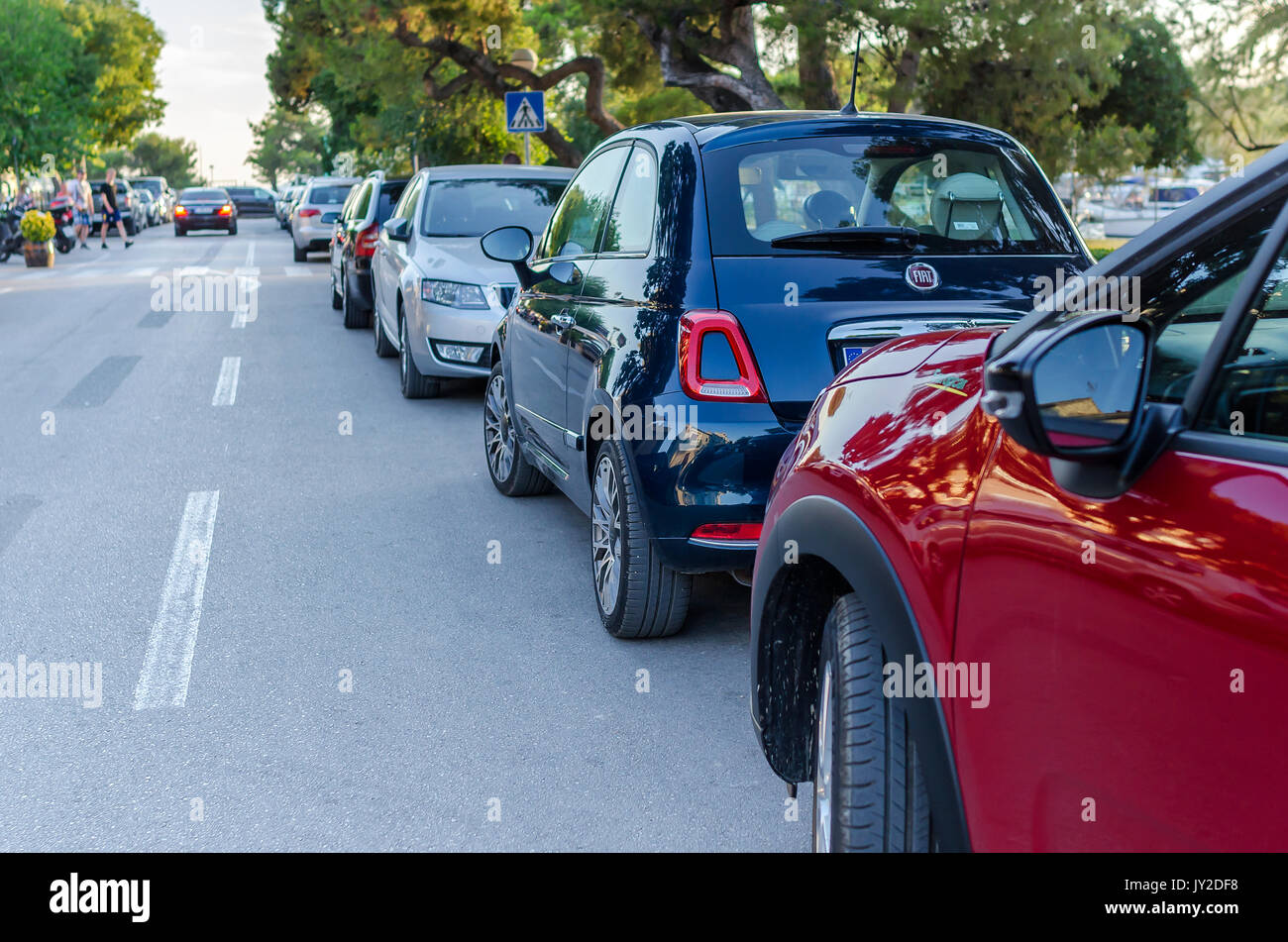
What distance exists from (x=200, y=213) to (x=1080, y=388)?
1793 inches

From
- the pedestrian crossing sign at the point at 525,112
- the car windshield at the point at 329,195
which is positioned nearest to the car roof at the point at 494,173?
the pedestrian crossing sign at the point at 525,112

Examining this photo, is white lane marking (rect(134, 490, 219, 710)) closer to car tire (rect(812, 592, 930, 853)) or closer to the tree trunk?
car tire (rect(812, 592, 930, 853))

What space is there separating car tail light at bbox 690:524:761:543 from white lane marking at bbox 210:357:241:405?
272 inches

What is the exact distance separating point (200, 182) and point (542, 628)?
144 metres

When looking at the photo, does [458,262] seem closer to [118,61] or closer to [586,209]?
[586,209]

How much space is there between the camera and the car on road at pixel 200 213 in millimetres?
43906

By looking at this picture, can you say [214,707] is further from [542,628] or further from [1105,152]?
[1105,152]

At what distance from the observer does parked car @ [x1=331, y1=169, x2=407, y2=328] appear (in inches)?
562

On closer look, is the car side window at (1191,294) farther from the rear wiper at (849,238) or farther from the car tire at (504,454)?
the car tire at (504,454)

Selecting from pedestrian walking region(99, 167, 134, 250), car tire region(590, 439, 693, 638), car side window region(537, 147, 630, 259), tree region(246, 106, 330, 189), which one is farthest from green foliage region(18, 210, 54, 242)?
tree region(246, 106, 330, 189)

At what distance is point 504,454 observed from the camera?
728 centimetres

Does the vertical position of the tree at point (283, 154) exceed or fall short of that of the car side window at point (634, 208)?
it exceeds it

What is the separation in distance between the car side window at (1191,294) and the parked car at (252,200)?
7050cm
